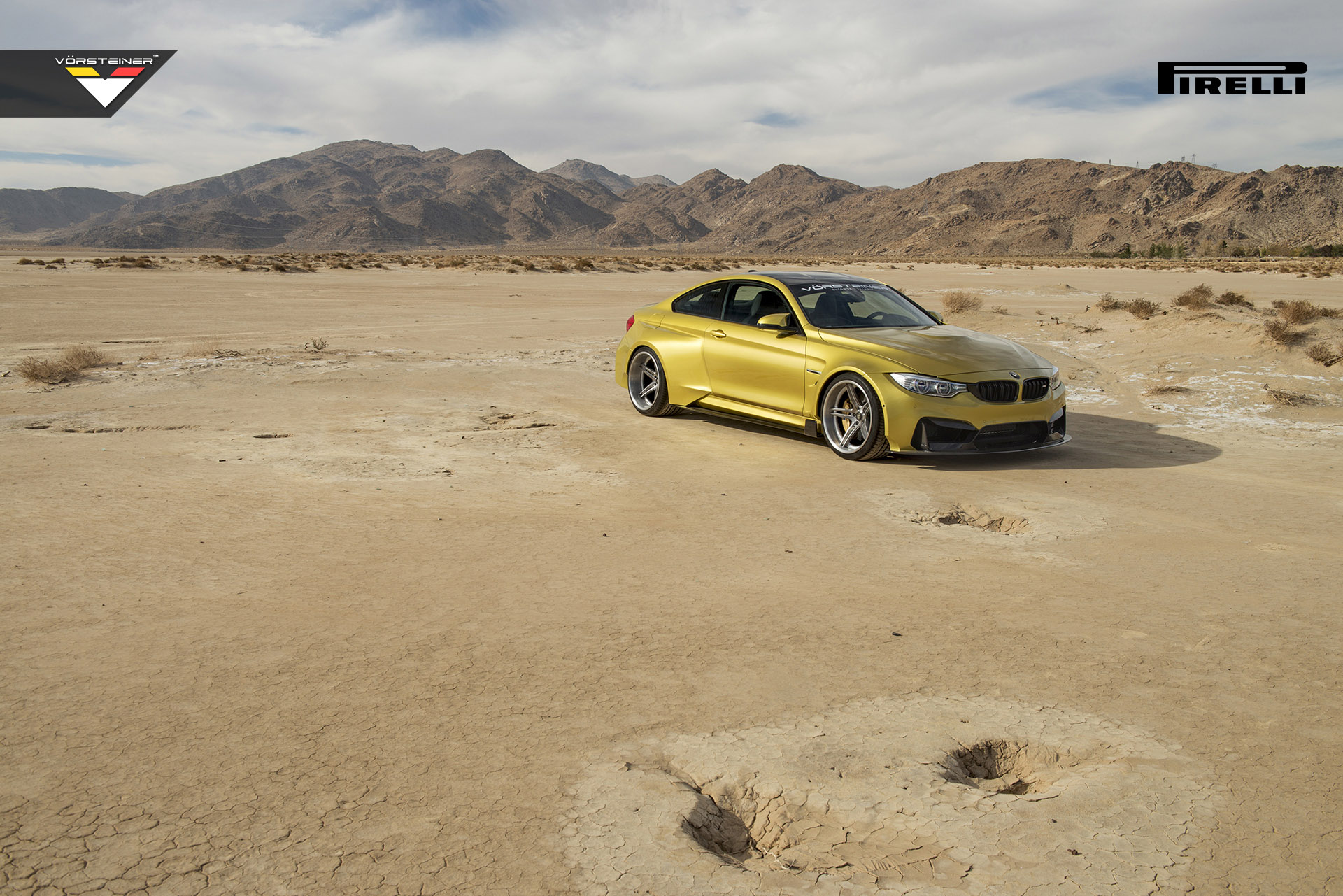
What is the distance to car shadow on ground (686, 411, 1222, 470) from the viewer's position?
8.36 meters

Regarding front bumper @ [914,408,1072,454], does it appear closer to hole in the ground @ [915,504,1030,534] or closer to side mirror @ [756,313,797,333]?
hole in the ground @ [915,504,1030,534]

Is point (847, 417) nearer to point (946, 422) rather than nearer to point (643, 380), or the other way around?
point (946, 422)

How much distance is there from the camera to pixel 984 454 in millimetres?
8555

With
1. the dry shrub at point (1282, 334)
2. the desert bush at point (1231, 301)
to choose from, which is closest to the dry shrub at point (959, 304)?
the desert bush at point (1231, 301)

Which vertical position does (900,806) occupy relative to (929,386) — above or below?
below

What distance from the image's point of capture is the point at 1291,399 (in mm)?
11094

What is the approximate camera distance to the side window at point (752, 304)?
370 inches

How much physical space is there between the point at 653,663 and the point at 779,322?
5.38 m

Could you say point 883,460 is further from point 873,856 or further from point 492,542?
point 873,856

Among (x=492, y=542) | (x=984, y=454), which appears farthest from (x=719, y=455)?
(x=492, y=542)

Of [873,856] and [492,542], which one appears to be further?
[492,542]

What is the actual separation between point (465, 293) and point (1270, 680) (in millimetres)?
28726

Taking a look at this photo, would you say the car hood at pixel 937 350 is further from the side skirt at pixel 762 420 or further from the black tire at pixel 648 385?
the black tire at pixel 648 385

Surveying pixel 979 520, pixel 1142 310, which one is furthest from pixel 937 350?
pixel 1142 310
